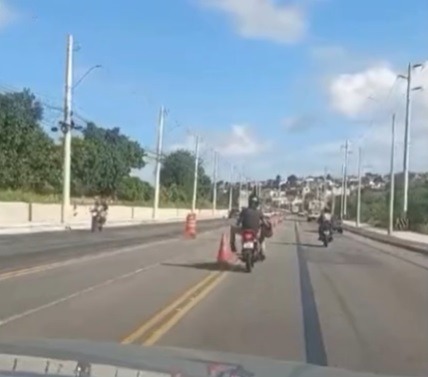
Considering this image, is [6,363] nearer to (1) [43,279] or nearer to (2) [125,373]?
(2) [125,373]

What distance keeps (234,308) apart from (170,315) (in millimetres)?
1670

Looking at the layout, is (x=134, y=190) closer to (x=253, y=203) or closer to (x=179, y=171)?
(x=179, y=171)

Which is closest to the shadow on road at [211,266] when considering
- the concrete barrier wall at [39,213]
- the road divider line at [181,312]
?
the road divider line at [181,312]

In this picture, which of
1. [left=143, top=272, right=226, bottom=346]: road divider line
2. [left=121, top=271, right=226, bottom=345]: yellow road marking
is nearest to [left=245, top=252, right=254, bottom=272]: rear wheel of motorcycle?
[left=143, top=272, right=226, bottom=346]: road divider line

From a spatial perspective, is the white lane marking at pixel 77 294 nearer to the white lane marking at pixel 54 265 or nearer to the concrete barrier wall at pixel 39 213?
the white lane marking at pixel 54 265

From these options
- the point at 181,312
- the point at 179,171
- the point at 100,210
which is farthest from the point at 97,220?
the point at 179,171

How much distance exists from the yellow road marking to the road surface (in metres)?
0.01

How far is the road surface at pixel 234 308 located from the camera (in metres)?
11.8

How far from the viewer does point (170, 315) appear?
1469cm

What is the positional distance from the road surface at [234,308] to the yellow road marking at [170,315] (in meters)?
0.01

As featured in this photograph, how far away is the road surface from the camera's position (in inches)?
463

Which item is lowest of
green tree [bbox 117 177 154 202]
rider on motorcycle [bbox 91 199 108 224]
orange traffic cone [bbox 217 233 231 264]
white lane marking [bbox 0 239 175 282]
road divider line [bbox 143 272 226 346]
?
white lane marking [bbox 0 239 175 282]

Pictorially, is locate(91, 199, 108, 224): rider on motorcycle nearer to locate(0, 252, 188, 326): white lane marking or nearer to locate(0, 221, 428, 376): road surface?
locate(0, 221, 428, 376): road surface

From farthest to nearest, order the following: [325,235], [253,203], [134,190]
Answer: [134,190]
[325,235]
[253,203]
